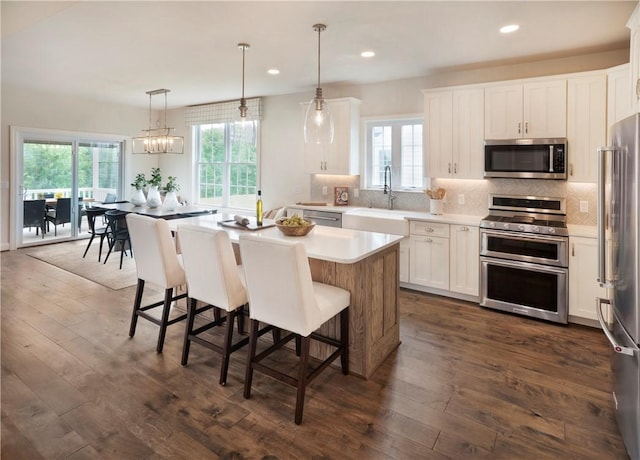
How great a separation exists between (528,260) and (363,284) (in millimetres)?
2088

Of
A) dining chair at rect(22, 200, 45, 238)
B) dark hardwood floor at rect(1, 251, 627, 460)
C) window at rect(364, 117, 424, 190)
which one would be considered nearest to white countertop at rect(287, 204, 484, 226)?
window at rect(364, 117, 424, 190)

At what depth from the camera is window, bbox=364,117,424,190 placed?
501cm

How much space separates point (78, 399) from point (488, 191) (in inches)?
173

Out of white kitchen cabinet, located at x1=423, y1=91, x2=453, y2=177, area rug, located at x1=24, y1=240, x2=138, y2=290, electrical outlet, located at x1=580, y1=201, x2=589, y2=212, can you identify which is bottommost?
area rug, located at x1=24, y1=240, x2=138, y2=290

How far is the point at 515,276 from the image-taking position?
3787 mm

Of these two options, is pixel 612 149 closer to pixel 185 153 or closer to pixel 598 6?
pixel 598 6

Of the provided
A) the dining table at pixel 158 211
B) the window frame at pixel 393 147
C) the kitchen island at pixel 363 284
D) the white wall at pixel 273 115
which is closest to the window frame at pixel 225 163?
the white wall at pixel 273 115

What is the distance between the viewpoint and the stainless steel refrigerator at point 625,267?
67.8 inches

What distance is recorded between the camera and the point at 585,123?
12.0 feet

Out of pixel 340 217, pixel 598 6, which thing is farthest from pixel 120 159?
pixel 598 6

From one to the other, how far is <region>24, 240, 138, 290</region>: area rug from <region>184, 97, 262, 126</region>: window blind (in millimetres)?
2963

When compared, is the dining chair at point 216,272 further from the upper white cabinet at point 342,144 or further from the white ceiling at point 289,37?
the upper white cabinet at point 342,144

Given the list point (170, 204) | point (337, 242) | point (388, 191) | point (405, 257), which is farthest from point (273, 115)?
point (337, 242)

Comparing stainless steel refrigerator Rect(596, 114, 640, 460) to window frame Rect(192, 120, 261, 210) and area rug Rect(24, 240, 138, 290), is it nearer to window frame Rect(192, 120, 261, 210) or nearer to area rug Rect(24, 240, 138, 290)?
area rug Rect(24, 240, 138, 290)
